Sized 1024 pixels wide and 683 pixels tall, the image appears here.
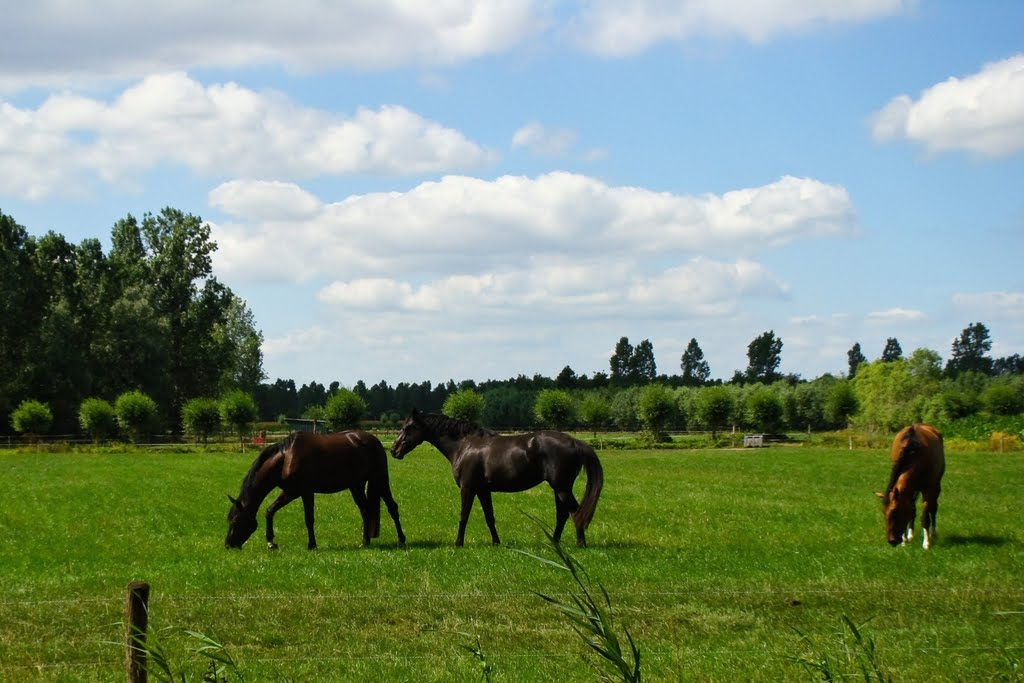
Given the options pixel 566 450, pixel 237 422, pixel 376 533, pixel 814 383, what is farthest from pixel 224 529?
pixel 814 383

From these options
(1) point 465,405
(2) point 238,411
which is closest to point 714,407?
(1) point 465,405

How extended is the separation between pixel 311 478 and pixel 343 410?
57.2 meters

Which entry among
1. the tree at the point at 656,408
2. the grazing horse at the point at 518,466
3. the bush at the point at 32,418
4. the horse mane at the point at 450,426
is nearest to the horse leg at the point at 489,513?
the grazing horse at the point at 518,466

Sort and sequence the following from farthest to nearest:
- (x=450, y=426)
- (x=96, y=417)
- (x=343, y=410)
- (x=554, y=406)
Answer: (x=554, y=406) → (x=343, y=410) → (x=96, y=417) → (x=450, y=426)

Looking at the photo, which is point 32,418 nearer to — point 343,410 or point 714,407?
point 343,410

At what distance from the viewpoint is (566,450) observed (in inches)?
703

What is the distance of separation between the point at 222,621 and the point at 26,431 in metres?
64.9

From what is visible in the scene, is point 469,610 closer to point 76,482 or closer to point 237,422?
point 76,482

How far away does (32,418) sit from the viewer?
69.1 m

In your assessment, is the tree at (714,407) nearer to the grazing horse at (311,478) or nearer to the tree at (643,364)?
the grazing horse at (311,478)

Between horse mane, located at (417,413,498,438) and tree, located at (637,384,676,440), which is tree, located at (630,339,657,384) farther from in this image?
horse mane, located at (417,413,498,438)

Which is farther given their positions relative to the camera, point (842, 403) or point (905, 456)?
point (842, 403)

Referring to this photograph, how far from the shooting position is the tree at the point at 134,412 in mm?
70125

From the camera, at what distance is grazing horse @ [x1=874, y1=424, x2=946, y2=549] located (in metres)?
17.8
